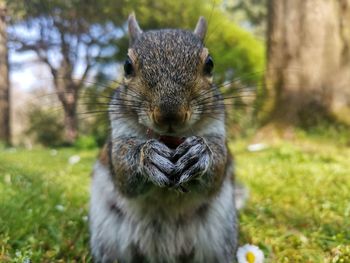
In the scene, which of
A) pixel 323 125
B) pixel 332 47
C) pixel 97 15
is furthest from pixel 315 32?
pixel 97 15

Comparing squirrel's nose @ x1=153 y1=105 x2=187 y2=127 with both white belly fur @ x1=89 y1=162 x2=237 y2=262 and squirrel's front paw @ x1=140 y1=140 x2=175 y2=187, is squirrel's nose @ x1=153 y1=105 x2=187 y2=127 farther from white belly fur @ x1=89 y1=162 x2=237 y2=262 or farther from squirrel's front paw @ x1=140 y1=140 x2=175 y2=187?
white belly fur @ x1=89 y1=162 x2=237 y2=262

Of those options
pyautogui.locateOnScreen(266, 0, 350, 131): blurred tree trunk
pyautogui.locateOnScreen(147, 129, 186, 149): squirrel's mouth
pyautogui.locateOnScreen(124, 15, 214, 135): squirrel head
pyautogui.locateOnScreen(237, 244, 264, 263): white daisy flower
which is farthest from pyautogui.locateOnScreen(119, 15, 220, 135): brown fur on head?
pyautogui.locateOnScreen(266, 0, 350, 131): blurred tree trunk

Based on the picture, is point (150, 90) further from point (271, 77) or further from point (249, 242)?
point (271, 77)

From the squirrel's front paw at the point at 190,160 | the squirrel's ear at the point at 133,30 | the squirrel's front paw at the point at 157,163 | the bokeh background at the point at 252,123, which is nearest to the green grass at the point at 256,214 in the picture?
the bokeh background at the point at 252,123

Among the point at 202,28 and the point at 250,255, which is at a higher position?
the point at 202,28

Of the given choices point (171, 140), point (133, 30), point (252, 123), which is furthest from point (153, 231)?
point (252, 123)

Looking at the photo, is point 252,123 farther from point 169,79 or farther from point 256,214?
point 169,79
